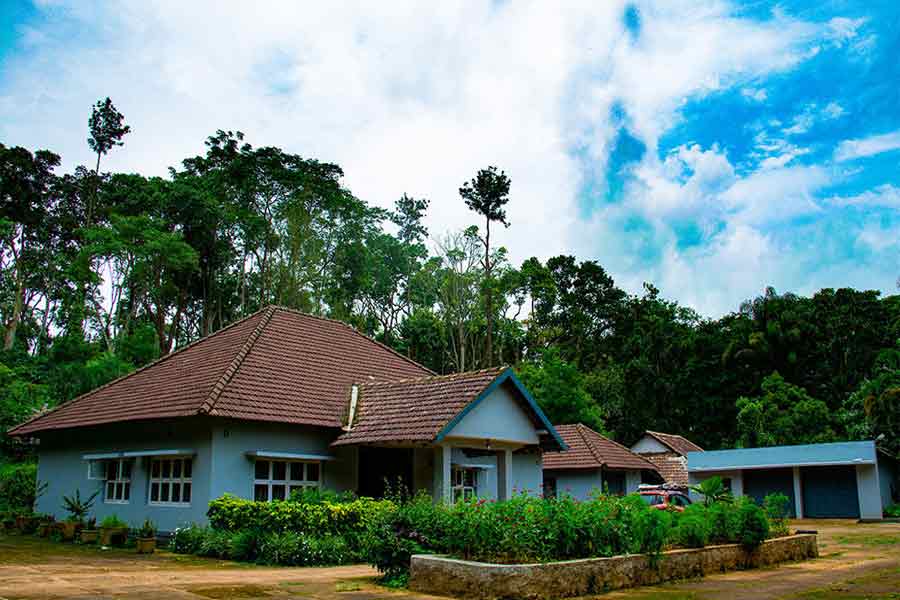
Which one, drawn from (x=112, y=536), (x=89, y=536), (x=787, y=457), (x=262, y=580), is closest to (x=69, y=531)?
(x=89, y=536)

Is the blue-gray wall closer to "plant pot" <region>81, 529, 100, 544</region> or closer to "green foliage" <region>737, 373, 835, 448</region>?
"plant pot" <region>81, 529, 100, 544</region>

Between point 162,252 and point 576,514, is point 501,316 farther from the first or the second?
point 576,514

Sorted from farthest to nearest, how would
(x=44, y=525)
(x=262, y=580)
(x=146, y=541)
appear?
(x=44, y=525) < (x=146, y=541) < (x=262, y=580)

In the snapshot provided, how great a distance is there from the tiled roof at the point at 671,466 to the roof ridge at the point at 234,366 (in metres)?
25.0

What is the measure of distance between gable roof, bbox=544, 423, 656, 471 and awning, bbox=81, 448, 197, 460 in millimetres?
15834

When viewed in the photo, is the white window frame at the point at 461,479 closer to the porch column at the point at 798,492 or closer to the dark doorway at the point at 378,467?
the dark doorway at the point at 378,467

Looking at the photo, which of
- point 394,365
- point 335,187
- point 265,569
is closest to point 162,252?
point 335,187

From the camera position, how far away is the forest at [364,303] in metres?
40.2

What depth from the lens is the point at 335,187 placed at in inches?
1766

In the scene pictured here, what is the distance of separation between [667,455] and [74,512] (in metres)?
30.4

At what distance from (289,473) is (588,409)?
69.0ft

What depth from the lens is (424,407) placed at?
60.4 feet

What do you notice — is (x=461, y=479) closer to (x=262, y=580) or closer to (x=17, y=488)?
(x=262, y=580)

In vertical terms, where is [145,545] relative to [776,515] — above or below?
below
